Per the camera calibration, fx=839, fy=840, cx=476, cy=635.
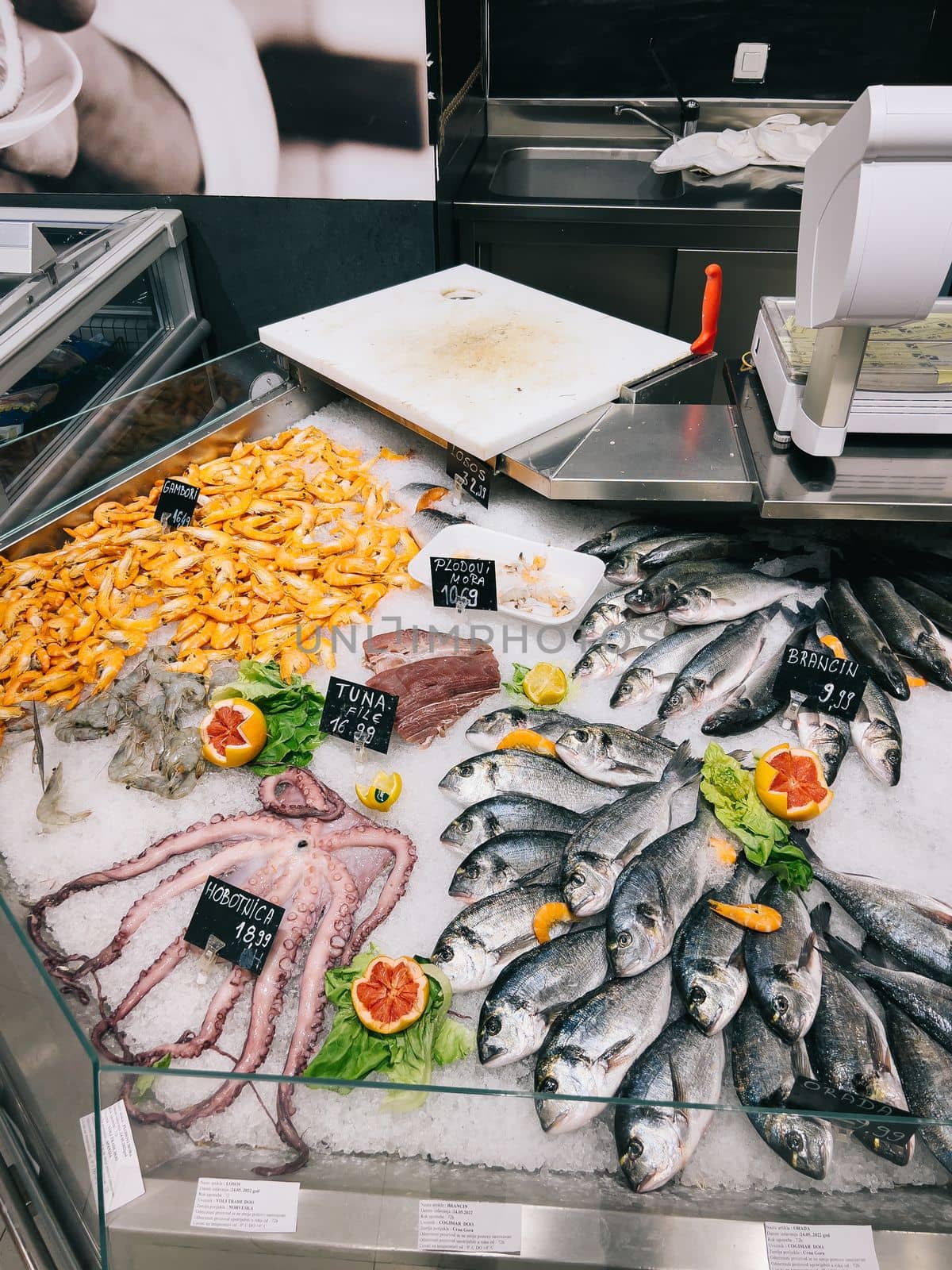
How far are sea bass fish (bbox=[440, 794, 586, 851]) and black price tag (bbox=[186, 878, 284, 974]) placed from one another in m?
0.37

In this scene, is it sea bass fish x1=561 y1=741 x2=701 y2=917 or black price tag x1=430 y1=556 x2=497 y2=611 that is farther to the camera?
black price tag x1=430 y1=556 x2=497 y2=611


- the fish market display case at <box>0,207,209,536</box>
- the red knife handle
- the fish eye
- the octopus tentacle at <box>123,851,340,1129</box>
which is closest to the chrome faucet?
the fish market display case at <box>0,207,209,536</box>

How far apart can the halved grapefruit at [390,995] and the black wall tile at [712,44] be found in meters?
5.14

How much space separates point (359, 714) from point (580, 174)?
424 centimetres

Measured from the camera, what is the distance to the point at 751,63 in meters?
4.67

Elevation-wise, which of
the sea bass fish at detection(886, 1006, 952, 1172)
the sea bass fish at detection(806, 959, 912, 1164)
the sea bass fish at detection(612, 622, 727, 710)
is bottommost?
the sea bass fish at detection(886, 1006, 952, 1172)

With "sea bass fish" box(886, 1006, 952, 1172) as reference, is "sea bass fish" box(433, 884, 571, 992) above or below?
above

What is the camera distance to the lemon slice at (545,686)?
6.27 feet

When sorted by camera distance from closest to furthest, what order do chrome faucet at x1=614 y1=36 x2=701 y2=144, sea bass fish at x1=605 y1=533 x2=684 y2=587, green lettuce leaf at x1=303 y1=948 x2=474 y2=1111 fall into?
green lettuce leaf at x1=303 y1=948 x2=474 y2=1111 → sea bass fish at x1=605 y1=533 x2=684 y2=587 → chrome faucet at x1=614 y1=36 x2=701 y2=144

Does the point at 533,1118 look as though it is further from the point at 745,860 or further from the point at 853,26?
the point at 853,26

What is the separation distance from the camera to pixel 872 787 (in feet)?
5.85

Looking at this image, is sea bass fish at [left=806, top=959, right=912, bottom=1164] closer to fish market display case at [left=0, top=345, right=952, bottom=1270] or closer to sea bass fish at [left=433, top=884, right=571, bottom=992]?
fish market display case at [left=0, top=345, right=952, bottom=1270]

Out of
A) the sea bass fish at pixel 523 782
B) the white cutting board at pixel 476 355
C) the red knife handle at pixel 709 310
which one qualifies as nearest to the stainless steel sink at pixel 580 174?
the white cutting board at pixel 476 355

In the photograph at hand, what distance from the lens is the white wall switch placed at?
4.61 metres
